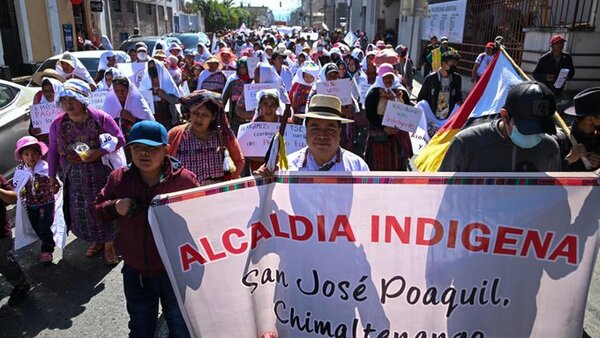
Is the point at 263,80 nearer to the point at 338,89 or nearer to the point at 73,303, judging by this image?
the point at 338,89

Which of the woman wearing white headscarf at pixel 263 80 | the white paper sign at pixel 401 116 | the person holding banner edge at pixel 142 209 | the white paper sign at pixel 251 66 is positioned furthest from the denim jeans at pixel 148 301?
the white paper sign at pixel 251 66

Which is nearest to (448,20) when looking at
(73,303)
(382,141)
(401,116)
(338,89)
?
(338,89)

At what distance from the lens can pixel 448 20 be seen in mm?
19000

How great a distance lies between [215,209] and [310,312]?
715 millimetres

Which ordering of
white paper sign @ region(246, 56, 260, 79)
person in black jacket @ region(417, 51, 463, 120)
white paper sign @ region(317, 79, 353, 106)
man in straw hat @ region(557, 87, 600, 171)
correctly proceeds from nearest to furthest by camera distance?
man in straw hat @ region(557, 87, 600, 171)
white paper sign @ region(317, 79, 353, 106)
person in black jacket @ region(417, 51, 463, 120)
white paper sign @ region(246, 56, 260, 79)

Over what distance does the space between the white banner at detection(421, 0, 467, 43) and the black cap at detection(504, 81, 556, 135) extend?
15.7 m

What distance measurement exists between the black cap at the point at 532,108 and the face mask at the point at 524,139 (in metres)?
0.06

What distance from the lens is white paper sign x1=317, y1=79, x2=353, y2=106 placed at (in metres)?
6.56

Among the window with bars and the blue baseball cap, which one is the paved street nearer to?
the blue baseball cap

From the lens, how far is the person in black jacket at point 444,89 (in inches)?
269

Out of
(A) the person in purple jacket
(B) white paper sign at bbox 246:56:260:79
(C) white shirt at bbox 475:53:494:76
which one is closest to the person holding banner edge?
(A) the person in purple jacket

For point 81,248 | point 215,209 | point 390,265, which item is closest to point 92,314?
point 81,248

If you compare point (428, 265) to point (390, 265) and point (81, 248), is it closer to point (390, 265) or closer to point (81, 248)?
point (390, 265)

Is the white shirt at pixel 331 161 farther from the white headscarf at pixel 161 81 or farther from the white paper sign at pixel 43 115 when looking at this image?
the white headscarf at pixel 161 81
